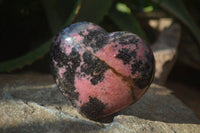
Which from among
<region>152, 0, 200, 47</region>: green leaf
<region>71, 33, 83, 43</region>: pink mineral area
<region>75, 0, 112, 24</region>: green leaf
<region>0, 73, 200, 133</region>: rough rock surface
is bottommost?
<region>0, 73, 200, 133</region>: rough rock surface

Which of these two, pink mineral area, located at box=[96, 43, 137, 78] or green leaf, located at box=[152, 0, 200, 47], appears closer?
pink mineral area, located at box=[96, 43, 137, 78]

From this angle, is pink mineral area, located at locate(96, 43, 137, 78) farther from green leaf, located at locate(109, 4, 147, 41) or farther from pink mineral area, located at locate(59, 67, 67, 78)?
green leaf, located at locate(109, 4, 147, 41)

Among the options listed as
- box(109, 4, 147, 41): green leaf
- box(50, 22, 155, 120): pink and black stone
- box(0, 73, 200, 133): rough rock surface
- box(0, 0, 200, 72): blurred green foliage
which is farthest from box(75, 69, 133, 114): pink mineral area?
box(109, 4, 147, 41): green leaf

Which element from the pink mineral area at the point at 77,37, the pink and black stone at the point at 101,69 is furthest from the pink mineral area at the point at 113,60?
the pink mineral area at the point at 77,37

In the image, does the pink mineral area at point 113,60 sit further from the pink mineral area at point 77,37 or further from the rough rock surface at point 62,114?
the rough rock surface at point 62,114

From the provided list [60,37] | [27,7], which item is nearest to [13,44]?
[27,7]

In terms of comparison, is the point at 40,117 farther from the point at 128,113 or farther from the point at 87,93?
the point at 128,113
